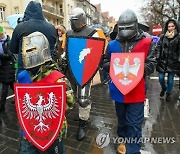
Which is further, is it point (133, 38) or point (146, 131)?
point (146, 131)

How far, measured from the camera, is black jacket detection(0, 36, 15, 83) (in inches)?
180

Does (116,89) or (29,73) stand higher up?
(29,73)

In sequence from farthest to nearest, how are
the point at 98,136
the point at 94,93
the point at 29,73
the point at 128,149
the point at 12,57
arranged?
the point at 94,93 < the point at 12,57 < the point at 98,136 < the point at 128,149 < the point at 29,73

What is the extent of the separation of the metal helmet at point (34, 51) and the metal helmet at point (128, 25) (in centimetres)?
99

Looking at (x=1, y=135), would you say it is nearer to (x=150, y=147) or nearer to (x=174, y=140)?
(x=150, y=147)

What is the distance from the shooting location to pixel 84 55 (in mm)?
3141

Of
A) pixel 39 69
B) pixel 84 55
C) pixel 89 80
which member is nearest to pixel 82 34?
pixel 84 55

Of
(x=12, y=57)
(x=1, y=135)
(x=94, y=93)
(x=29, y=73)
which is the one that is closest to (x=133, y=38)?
(x=29, y=73)

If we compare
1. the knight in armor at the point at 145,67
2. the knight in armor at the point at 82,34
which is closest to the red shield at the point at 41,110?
the knight in armor at the point at 145,67

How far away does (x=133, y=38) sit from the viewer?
265 centimetres

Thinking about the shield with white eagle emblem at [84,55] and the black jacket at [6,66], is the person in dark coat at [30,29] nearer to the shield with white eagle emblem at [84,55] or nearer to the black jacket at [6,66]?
the shield with white eagle emblem at [84,55]

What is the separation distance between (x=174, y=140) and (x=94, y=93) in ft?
10.7

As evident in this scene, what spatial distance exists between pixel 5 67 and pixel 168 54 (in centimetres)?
358

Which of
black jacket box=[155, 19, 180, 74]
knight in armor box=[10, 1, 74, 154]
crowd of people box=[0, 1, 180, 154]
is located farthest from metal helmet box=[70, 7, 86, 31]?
black jacket box=[155, 19, 180, 74]
